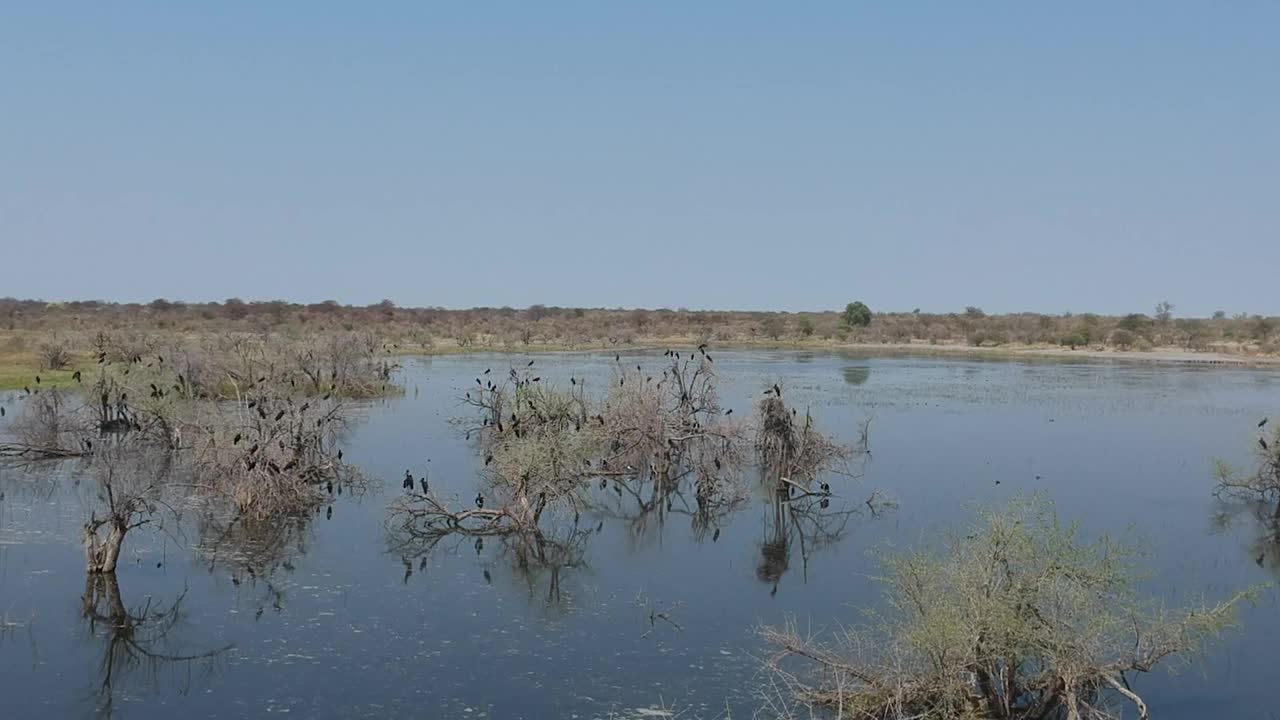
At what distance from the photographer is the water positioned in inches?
533

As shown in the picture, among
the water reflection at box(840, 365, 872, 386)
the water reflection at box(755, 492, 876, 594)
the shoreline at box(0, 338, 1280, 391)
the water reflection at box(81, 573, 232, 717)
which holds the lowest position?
the water reflection at box(81, 573, 232, 717)

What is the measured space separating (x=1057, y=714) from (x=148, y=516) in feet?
59.9

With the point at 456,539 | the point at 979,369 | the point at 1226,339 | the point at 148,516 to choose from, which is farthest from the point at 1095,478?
the point at 1226,339

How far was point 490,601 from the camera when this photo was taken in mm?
17344

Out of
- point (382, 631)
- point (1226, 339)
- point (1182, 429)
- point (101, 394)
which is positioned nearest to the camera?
point (382, 631)

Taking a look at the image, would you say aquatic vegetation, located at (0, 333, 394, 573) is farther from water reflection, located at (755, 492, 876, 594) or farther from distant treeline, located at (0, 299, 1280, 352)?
distant treeline, located at (0, 299, 1280, 352)

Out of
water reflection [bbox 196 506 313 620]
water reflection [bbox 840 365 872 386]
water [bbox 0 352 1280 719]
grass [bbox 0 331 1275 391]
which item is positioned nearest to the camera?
water [bbox 0 352 1280 719]

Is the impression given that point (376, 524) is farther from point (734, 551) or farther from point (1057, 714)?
point (1057, 714)

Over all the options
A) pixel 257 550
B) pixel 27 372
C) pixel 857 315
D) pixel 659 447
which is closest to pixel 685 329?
pixel 857 315

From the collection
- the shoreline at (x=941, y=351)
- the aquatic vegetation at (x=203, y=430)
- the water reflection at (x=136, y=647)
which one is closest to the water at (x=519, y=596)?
the water reflection at (x=136, y=647)

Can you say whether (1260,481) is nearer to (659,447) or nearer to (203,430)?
(659,447)

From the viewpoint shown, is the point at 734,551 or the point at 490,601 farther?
the point at 734,551

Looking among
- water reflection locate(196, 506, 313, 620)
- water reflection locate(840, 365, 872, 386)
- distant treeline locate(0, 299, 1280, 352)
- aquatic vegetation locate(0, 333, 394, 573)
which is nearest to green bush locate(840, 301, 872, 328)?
distant treeline locate(0, 299, 1280, 352)

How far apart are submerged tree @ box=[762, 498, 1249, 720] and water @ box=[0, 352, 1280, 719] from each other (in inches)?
64.1
